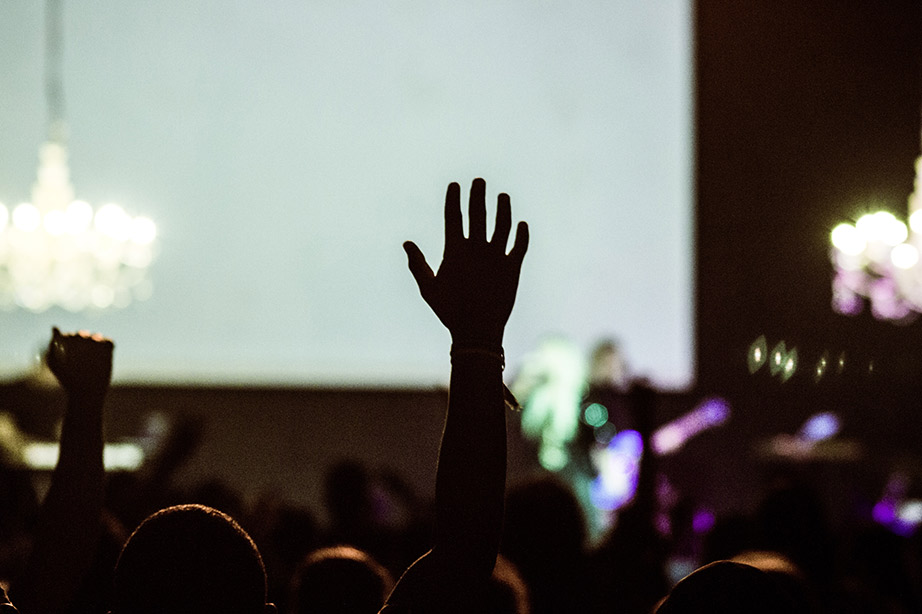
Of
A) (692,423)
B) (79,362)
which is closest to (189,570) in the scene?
(79,362)

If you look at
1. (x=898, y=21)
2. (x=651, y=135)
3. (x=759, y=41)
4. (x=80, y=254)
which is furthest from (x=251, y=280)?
(x=898, y=21)

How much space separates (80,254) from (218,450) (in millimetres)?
2547

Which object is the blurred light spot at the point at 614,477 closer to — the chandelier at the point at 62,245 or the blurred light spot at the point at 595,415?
the blurred light spot at the point at 595,415

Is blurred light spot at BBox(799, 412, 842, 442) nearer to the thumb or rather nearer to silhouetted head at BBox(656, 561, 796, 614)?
silhouetted head at BBox(656, 561, 796, 614)

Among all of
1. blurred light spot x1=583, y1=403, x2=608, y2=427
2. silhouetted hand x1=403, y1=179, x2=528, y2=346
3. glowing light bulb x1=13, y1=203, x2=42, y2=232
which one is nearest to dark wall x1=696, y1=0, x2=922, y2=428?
blurred light spot x1=583, y1=403, x2=608, y2=427

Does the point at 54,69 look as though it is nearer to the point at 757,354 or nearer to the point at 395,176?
the point at 395,176

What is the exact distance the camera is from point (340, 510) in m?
2.92

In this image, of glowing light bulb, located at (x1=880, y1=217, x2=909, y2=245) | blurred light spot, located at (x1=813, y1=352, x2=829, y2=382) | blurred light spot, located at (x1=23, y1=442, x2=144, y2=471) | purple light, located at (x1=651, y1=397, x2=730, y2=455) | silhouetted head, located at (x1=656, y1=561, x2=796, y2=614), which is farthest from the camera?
blurred light spot, located at (x1=813, y1=352, x2=829, y2=382)

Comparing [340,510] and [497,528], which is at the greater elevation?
[497,528]

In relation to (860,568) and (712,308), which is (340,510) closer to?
(860,568)

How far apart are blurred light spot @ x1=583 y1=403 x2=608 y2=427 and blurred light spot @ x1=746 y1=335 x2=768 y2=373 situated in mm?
1871

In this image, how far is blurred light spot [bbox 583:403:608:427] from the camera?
278 inches

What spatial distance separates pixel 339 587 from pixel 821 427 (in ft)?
24.2

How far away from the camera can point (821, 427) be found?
798 centimetres
